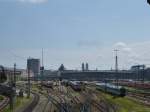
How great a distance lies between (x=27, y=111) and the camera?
6994 centimetres

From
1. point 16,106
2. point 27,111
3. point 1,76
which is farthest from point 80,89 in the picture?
point 27,111

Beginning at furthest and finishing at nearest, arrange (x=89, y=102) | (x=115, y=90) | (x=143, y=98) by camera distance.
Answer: (x=115, y=90) → (x=143, y=98) → (x=89, y=102)

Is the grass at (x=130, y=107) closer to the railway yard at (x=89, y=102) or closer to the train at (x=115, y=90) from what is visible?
the railway yard at (x=89, y=102)

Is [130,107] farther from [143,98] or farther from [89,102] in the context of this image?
[143,98]

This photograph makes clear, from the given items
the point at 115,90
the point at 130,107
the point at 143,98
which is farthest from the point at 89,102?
the point at 115,90

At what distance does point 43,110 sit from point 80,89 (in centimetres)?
5301

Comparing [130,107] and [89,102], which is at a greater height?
[89,102]

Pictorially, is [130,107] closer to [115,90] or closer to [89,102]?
[89,102]

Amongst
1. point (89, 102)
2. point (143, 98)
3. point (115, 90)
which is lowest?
point (143, 98)

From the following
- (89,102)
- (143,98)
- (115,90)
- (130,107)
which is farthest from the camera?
(115,90)

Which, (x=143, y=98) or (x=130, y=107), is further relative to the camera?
(x=143, y=98)

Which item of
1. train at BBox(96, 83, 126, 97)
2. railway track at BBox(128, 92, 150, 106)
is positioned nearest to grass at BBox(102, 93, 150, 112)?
railway track at BBox(128, 92, 150, 106)

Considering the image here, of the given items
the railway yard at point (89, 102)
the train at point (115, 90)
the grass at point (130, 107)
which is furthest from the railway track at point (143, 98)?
the train at point (115, 90)

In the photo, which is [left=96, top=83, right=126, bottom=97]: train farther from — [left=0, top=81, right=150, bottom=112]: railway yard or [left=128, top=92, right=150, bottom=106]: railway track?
[left=128, top=92, right=150, bottom=106]: railway track
